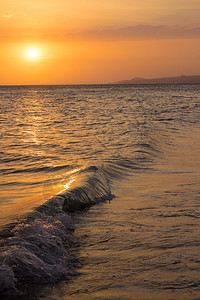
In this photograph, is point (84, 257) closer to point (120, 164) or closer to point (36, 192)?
point (36, 192)

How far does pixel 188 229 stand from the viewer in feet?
19.4

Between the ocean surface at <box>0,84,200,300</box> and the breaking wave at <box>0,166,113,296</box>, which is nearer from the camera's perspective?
the ocean surface at <box>0,84,200,300</box>

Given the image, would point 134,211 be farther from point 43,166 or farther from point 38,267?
point 43,166

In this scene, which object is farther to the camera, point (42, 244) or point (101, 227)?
point (101, 227)

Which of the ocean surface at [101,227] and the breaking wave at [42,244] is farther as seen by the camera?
the breaking wave at [42,244]

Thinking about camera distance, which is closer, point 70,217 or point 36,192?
point 70,217

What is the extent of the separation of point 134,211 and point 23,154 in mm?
8866

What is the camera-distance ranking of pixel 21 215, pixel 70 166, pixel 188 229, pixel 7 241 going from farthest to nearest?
pixel 70 166 → pixel 21 215 → pixel 188 229 → pixel 7 241

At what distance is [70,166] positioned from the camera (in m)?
12.4

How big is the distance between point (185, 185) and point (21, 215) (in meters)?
4.22

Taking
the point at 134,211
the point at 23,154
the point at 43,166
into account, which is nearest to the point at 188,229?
the point at 134,211

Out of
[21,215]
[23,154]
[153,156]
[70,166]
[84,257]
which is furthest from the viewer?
[23,154]

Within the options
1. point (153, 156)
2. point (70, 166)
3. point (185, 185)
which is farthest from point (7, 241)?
point (153, 156)

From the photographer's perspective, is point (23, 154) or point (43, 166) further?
point (23, 154)
